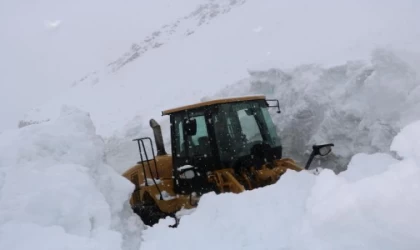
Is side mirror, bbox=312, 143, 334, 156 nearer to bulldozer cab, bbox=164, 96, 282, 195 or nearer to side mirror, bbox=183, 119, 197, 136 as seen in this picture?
bulldozer cab, bbox=164, 96, 282, 195

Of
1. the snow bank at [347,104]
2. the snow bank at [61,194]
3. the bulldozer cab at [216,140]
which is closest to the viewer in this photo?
the snow bank at [61,194]

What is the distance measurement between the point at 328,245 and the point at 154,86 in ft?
85.2

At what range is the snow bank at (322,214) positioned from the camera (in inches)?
102

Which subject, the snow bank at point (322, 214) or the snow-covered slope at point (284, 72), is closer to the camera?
the snow bank at point (322, 214)

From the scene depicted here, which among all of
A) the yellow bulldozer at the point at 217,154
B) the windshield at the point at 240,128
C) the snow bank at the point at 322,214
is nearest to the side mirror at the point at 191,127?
the yellow bulldozer at the point at 217,154

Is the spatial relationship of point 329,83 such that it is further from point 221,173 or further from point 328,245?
point 328,245

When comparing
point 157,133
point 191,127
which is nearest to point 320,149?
point 191,127

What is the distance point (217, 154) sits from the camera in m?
5.92

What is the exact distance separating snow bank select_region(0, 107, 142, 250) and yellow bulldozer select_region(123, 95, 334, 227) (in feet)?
4.90

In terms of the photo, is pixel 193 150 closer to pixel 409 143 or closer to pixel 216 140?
pixel 216 140

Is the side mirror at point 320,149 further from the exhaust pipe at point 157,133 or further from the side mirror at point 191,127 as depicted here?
the exhaust pipe at point 157,133

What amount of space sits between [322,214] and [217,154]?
3162mm

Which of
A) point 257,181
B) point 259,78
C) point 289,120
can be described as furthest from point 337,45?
point 257,181

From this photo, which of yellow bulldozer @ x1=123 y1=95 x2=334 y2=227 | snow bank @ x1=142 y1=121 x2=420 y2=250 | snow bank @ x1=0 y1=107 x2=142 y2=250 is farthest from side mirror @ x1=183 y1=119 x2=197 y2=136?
snow bank @ x1=142 y1=121 x2=420 y2=250
